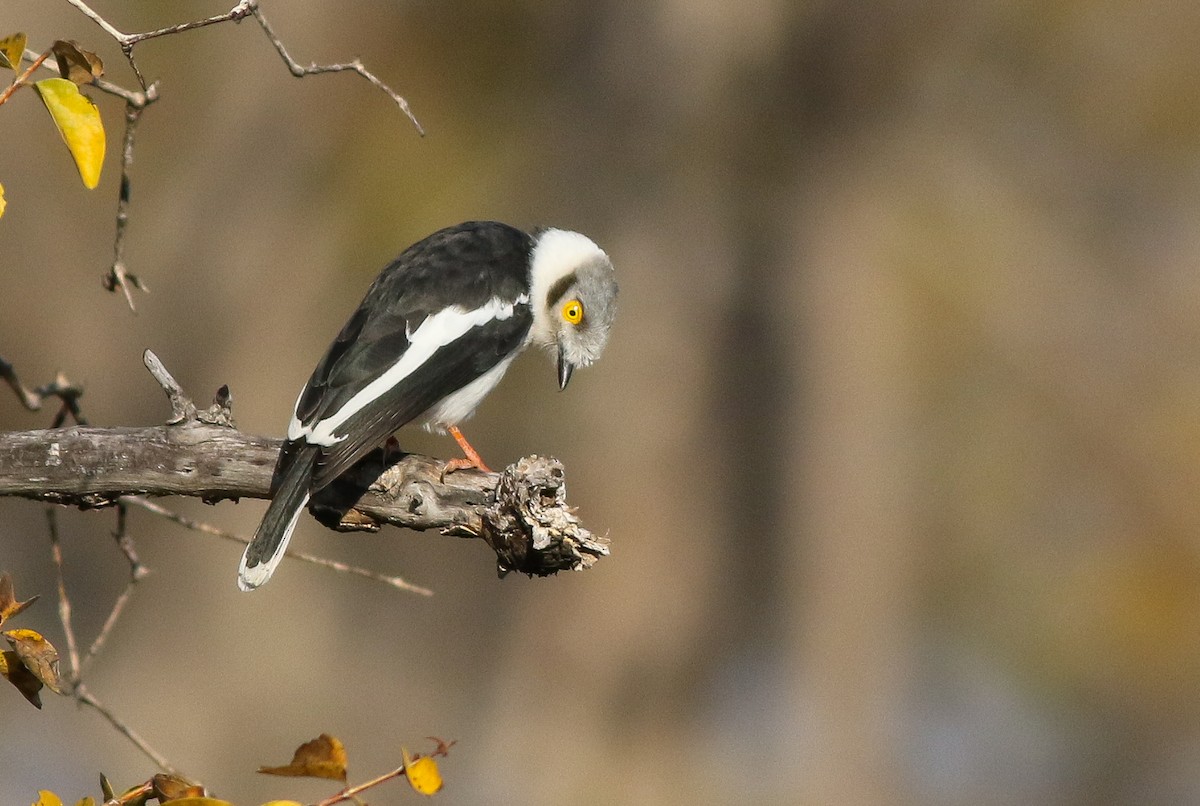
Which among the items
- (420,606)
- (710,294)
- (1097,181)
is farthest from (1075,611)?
(420,606)

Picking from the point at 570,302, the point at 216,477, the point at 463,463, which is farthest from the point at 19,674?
the point at 570,302

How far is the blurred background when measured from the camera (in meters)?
14.4

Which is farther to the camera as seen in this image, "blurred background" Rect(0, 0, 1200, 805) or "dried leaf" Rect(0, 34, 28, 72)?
"blurred background" Rect(0, 0, 1200, 805)

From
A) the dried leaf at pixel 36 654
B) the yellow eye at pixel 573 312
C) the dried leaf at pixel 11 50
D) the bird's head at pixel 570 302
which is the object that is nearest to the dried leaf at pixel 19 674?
the dried leaf at pixel 36 654

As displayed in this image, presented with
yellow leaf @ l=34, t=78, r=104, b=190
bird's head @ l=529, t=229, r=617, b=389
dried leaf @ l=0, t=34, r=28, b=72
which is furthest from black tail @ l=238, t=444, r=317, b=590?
bird's head @ l=529, t=229, r=617, b=389

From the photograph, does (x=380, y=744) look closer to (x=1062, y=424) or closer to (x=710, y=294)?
(x=710, y=294)

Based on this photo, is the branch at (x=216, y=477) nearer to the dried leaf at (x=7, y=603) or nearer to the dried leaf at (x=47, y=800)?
the dried leaf at (x=7, y=603)

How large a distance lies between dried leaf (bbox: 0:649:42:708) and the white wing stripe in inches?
67.3

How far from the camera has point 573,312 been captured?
666cm

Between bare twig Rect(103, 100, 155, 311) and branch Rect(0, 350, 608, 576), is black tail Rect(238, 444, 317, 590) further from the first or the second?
bare twig Rect(103, 100, 155, 311)

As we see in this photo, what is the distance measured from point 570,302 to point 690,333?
809 cm

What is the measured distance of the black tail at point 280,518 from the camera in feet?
14.9

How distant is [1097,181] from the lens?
1573 centimetres

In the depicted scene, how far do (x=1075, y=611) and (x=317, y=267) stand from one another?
10147 millimetres
